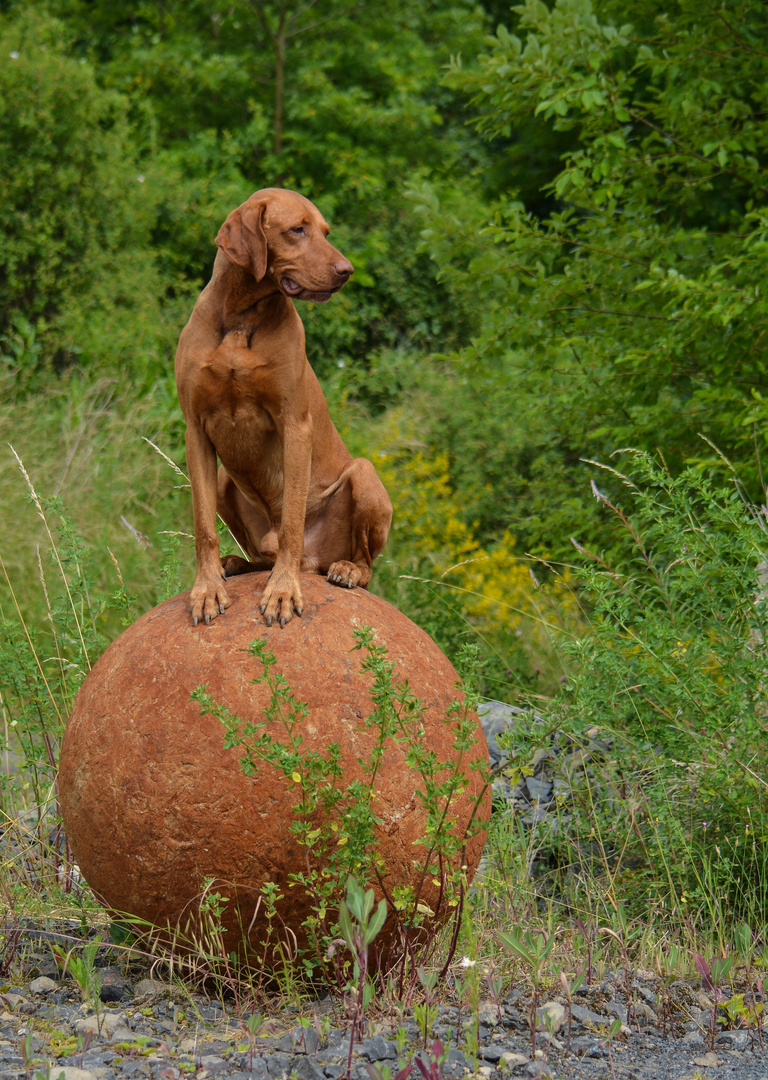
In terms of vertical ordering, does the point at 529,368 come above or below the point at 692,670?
above

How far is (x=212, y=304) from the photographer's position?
11.7 ft

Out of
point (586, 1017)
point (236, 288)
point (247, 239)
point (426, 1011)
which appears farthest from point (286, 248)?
point (586, 1017)

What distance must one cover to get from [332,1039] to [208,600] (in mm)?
1438

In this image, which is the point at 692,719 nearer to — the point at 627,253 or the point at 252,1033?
the point at 252,1033

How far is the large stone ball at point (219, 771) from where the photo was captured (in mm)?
3195

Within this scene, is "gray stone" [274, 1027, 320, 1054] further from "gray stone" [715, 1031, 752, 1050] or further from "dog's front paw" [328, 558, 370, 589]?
"dog's front paw" [328, 558, 370, 589]

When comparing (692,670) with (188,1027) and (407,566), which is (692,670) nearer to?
(188,1027)

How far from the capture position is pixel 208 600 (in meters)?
3.54

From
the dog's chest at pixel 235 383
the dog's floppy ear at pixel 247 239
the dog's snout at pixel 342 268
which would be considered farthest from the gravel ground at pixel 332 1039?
the dog's floppy ear at pixel 247 239

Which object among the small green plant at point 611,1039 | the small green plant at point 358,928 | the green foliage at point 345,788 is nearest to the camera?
the small green plant at point 358,928

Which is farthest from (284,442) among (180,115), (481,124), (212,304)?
(180,115)

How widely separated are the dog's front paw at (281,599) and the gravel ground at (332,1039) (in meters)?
1.25

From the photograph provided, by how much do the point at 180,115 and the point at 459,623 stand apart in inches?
503

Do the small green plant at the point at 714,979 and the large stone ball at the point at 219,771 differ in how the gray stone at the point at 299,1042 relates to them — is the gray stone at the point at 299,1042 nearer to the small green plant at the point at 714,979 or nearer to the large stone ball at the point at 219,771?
the large stone ball at the point at 219,771
